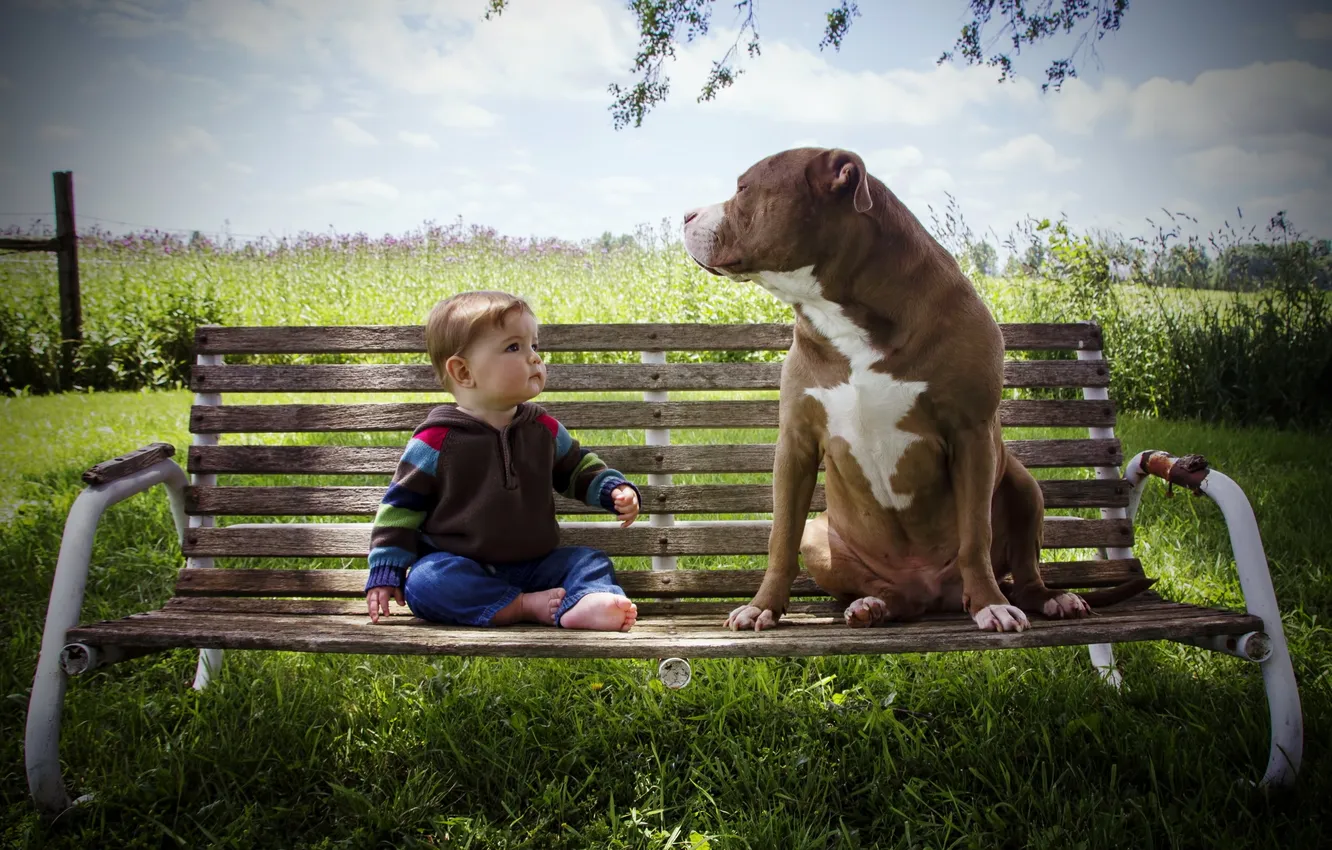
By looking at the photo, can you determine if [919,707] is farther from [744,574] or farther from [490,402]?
[490,402]

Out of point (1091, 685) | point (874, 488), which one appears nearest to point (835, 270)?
point (874, 488)

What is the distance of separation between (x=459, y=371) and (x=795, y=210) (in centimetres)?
98

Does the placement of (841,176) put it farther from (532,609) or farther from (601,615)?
(532,609)

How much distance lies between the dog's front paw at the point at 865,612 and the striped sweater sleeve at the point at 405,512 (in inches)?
43.6

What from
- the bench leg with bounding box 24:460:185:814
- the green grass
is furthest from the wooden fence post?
the bench leg with bounding box 24:460:185:814

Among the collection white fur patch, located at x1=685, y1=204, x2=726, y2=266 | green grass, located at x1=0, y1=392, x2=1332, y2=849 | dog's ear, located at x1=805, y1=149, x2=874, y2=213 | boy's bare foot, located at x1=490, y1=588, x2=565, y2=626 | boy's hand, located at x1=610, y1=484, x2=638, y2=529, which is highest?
dog's ear, located at x1=805, y1=149, x2=874, y2=213

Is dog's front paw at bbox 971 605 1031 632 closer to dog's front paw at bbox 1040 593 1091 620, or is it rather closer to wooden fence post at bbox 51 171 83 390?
dog's front paw at bbox 1040 593 1091 620

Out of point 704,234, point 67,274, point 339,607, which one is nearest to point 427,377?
point 339,607

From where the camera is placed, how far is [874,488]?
231cm

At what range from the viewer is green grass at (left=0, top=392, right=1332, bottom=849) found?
7.13 feet

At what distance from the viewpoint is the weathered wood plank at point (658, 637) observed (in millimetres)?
1950

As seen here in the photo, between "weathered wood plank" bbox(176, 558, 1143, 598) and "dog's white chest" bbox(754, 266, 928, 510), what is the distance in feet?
1.95

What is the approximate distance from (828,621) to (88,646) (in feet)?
5.64

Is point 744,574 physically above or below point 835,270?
below
